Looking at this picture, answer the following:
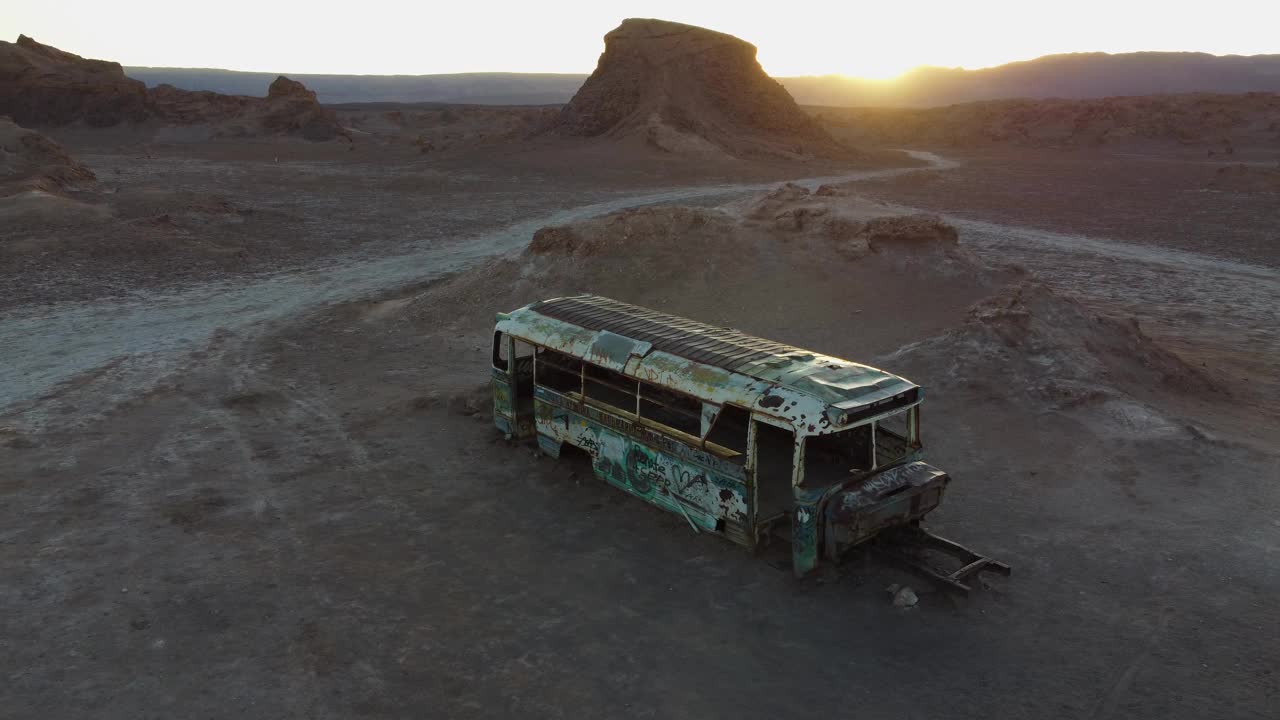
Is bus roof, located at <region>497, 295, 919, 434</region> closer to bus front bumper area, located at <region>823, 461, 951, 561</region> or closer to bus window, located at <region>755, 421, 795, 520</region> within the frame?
bus window, located at <region>755, 421, 795, 520</region>

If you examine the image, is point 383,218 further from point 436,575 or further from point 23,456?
point 436,575

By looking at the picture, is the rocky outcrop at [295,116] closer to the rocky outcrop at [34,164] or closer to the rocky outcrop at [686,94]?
the rocky outcrop at [686,94]

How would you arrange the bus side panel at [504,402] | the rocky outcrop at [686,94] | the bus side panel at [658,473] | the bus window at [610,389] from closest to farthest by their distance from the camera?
1. the bus side panel at [658,473]
2. the bus window at [610,389]
3. the bus side panel at [504,402]
4. the rocky outcrop at [686,94]

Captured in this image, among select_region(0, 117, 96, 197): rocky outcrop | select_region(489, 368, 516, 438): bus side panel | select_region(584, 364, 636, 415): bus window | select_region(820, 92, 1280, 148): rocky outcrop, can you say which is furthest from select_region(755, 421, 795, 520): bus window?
select_region(820, 92, 1280, 148): rocky outcrop

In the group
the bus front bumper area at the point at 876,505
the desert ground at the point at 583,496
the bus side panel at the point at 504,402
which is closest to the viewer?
Answer: the desert ground at the point at 583,496

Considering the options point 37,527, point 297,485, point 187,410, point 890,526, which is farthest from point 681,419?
point 187,410

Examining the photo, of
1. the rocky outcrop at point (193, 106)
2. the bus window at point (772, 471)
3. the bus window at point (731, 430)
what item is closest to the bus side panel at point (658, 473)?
the bus window at point (772, 471)
